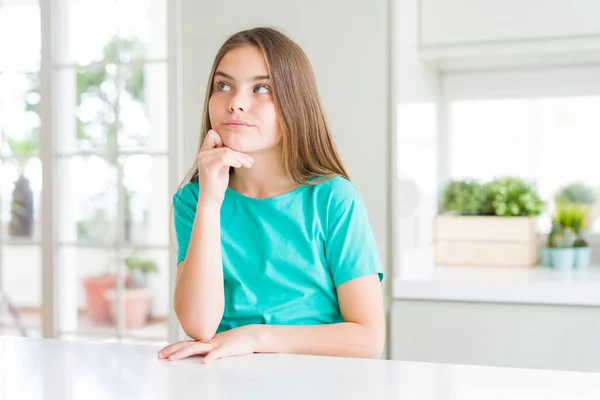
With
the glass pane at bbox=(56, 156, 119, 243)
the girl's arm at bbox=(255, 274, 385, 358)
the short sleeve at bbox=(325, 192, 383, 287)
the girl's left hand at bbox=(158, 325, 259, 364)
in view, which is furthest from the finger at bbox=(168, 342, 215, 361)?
the glass pane at bbox=(56, 156, 119, 243)

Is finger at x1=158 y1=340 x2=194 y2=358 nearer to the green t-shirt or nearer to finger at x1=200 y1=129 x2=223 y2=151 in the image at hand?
the green t-shirt

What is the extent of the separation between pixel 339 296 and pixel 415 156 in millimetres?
1031

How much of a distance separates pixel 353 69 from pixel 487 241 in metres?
0.71

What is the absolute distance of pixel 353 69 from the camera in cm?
208

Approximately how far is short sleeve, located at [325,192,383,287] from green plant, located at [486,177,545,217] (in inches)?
43.7

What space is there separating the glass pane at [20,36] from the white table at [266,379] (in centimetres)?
417

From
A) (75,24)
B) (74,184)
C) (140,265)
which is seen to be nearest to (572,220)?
(74,184)

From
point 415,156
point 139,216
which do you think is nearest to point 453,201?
point 415,156

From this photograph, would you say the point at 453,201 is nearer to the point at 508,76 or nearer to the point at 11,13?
the point at 508,76

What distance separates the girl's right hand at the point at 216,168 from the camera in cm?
116

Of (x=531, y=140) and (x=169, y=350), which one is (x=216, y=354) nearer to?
(x=169, y=350)

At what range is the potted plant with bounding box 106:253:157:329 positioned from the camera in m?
4.47

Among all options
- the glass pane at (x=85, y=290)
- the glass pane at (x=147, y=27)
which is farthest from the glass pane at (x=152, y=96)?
the glass pane at (x=85, y=290)

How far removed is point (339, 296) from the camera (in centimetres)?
126
